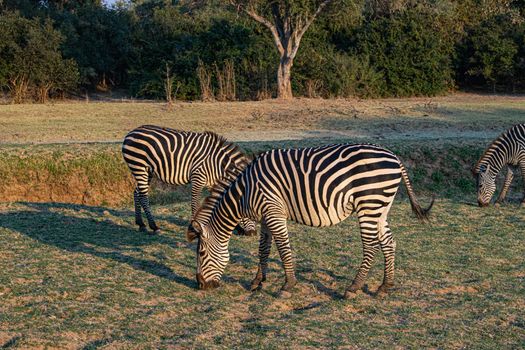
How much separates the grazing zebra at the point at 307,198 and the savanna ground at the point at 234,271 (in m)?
0.45

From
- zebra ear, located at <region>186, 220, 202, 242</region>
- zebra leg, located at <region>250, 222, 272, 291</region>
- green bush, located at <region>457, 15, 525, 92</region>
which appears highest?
green bush, located at <region>457, 15, 525, 92</region>

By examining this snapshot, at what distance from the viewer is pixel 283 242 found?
26.7ft

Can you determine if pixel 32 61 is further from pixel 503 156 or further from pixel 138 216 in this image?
pixel 503 156

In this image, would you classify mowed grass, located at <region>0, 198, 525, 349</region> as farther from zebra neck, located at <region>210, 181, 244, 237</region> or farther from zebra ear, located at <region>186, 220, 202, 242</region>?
zebra neck, located at <region>210, 181, 244, 237</region>

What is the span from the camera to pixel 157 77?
3288 cm

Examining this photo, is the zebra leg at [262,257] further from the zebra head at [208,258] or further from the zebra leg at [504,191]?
the zebra leg at [504,191]

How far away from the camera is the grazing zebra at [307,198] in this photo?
26.6 ft

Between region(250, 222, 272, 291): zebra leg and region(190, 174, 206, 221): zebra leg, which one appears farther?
region(190, 174, 206, 221): zebra leg

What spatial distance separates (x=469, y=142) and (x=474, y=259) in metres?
8.37

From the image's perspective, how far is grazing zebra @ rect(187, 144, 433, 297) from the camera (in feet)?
26.6

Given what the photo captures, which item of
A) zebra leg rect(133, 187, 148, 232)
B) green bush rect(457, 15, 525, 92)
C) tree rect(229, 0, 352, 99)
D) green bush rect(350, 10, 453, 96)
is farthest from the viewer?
green bush rect(457, 15, 525, 92)

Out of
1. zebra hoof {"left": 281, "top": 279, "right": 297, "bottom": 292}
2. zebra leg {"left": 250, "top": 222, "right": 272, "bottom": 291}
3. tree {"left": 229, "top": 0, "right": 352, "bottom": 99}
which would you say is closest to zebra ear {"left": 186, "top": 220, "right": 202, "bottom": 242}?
zebra leg {"left": 250, "top": 222, "right": 272, "bottom": 291}

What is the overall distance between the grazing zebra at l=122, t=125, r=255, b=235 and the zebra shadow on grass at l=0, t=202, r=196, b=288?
0.55m

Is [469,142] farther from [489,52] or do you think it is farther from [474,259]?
[489,52]
